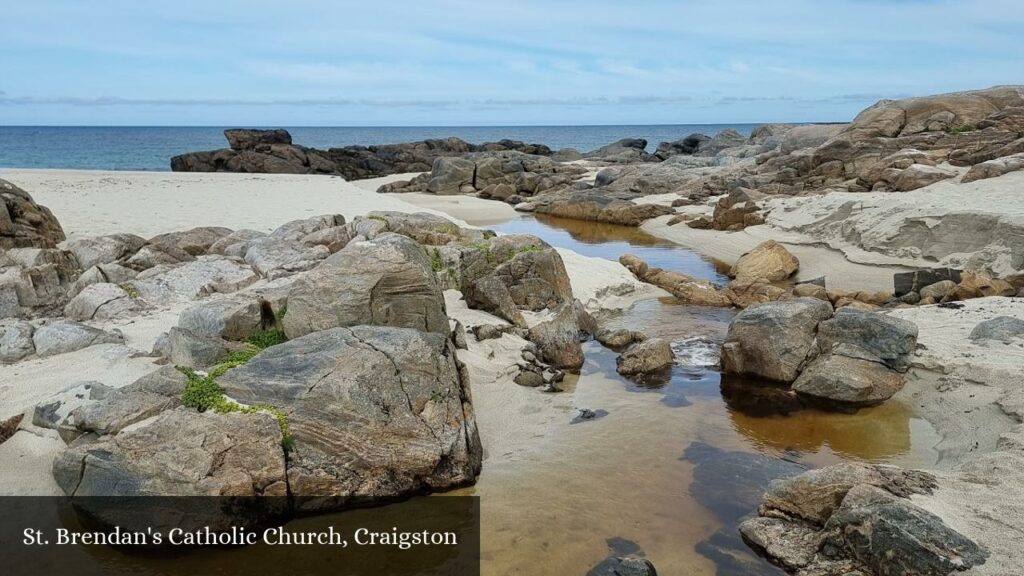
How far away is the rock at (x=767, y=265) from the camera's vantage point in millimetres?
22250

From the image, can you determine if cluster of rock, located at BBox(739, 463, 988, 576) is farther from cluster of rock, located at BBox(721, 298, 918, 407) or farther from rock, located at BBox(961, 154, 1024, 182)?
rock, located at BBox(961, 154, 1024, 182)

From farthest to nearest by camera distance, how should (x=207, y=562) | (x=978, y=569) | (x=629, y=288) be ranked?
(x=629, y=288) → (x=207, y=562) → (x=978, y=569)

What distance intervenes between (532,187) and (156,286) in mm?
40200

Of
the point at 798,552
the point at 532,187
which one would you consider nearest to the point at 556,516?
the point at 798,552

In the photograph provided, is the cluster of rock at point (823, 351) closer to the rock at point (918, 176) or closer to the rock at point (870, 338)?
the rock at point (870, 338)

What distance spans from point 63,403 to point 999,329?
1685 centimetres

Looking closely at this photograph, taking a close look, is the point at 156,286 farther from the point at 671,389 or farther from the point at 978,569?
the point at 978,569

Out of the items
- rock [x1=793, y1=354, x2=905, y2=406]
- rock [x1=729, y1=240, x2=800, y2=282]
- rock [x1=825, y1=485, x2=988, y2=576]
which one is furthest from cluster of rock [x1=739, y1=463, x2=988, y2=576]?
rock [x1=729, y1=240, x2=800, y2=282]

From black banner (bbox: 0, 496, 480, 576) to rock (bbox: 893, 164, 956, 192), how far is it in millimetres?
27938

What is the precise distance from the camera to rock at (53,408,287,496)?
7586mm

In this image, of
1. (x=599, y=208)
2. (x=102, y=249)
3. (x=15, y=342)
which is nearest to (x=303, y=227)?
(x=102, y=249)

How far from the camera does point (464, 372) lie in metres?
10.2

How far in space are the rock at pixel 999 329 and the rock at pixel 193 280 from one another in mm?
15948

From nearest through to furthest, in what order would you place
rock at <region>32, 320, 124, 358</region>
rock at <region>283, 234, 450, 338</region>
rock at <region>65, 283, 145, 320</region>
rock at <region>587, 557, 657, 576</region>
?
1. rock at <region>587, 557, 657, 576</region>
2. rock at <region>283, 234, 450, 338</region>
3. rock at <region>32, 320, 124, 358</region>
4. rock at <region>65, 283, 145, 320</region>
